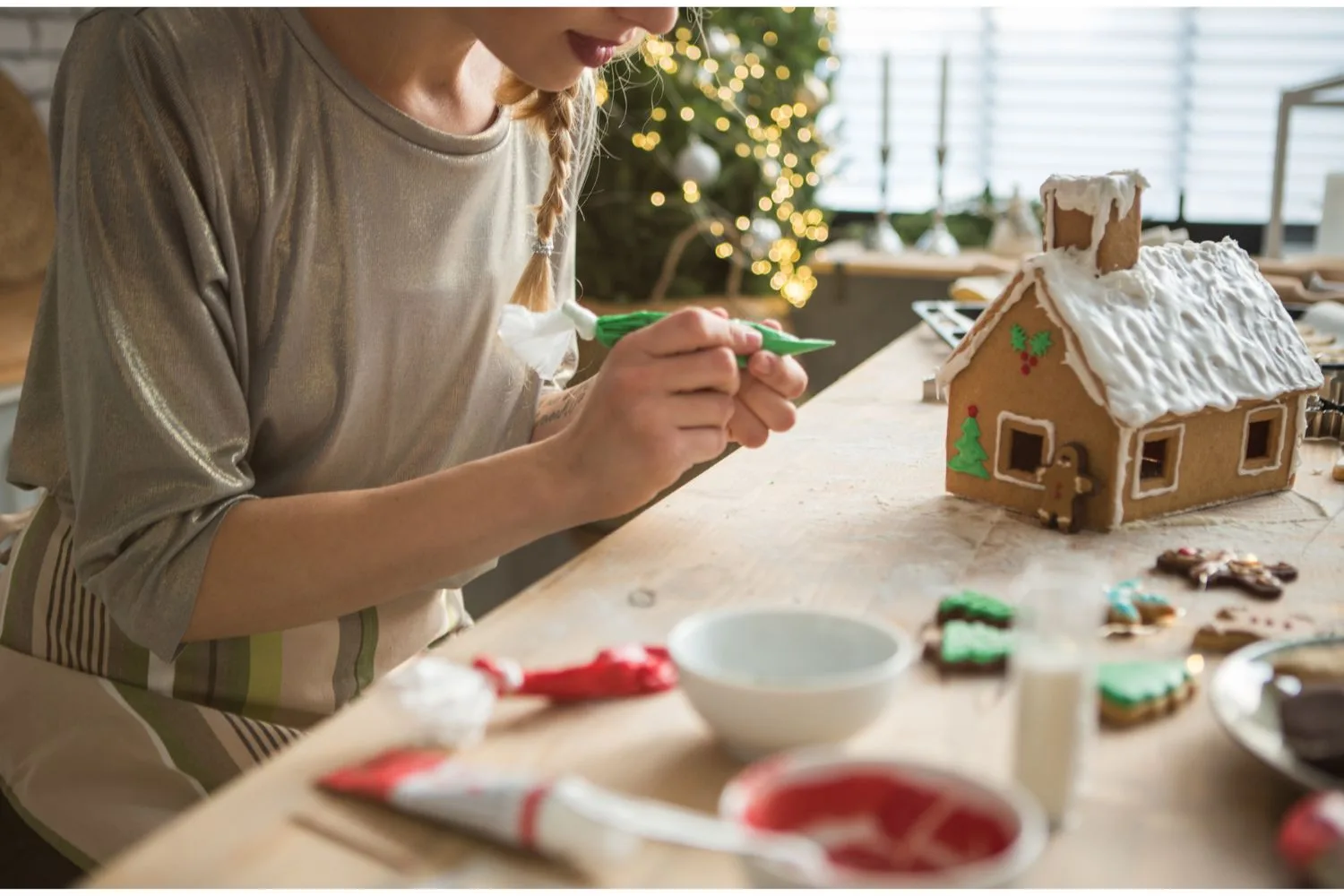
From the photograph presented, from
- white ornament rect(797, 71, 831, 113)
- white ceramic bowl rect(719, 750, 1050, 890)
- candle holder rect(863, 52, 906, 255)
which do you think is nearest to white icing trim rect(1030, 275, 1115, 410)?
white ceramic bowl rect(719, 750, 1050, 890)

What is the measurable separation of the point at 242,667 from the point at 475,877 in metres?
0.59

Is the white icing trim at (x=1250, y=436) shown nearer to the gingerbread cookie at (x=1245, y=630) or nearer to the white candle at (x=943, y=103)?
the gingerbread cookie at (x=1245, y=630)

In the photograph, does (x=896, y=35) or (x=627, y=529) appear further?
(x=896, y=35)

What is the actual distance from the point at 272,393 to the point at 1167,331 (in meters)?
0.75

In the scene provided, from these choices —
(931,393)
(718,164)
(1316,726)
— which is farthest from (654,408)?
(718,164)

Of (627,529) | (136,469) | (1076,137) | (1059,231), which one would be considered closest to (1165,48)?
(1076,137)

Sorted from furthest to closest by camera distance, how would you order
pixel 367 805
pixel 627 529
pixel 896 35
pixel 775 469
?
1. pixel 896 35
2. pixel 775 469
3. pixel 627 529
4. pixel 367 805

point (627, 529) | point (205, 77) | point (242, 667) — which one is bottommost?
point (242, 667)

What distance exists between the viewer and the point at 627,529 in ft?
3.37

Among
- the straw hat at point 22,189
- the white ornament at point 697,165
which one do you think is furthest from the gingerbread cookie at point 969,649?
the straw hat at point 22,189

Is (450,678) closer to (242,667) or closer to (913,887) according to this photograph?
(913,887)

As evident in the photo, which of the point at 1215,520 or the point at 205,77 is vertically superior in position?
the point at 205,77

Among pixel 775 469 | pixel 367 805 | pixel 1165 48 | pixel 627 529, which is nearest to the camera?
pixel 367 805

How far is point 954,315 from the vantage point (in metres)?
1.80
